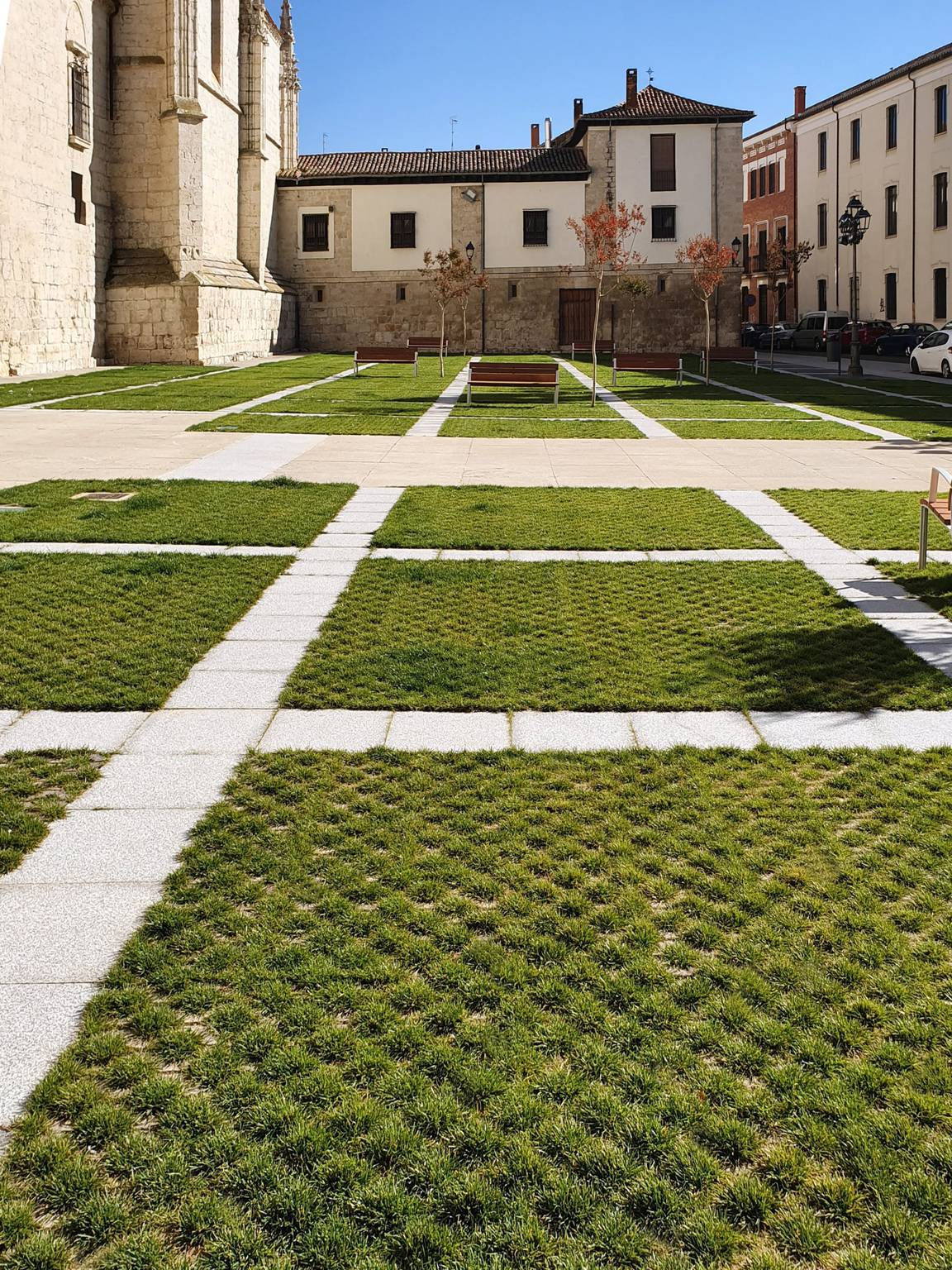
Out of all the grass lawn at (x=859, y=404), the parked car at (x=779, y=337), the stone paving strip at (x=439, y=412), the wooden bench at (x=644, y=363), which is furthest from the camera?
the parked car at (x=779, y=337)

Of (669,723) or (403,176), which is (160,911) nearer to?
(669,723)

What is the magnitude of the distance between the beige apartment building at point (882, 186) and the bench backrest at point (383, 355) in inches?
923

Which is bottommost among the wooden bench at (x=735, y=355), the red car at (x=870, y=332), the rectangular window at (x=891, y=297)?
the wooden bench at (x=735, y=355)

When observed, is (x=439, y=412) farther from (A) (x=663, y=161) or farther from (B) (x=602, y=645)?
(A) (x=663, y=161)

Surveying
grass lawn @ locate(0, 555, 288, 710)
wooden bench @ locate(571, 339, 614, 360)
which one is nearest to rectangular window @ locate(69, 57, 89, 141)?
wooden bench @ locate(571, 339, 614, 360)

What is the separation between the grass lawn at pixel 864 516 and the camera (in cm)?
993

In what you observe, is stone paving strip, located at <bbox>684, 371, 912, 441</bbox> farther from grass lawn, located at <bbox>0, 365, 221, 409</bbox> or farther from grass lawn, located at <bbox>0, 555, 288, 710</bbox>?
grass lawn, located at <bbox>0, 365, 221, 409</bbox>

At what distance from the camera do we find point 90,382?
90.1 ft

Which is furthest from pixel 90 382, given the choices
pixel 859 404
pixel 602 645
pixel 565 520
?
pixel 602 645

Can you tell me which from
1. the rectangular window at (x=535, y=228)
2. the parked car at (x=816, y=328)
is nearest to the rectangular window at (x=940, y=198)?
the parked car at (x=816, y=328)

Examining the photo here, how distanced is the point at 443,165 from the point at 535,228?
500 cm

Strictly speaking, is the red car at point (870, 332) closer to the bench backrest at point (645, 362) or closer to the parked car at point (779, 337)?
the parked car at point (779, 337)

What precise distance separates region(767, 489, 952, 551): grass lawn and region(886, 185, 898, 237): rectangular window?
42.5 meters

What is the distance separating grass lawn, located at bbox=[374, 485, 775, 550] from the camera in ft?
32.5
